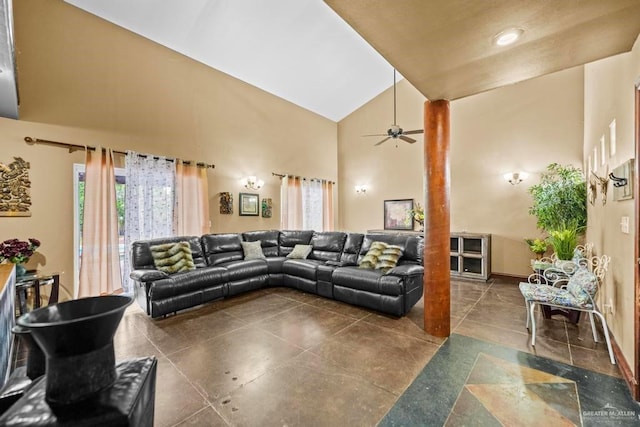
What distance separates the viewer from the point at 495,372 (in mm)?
2307

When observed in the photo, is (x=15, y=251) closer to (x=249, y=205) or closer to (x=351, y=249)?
(x=249, y=205)

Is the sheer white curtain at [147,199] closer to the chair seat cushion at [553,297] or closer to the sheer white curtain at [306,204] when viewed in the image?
the sheer white curtain at [306,204]

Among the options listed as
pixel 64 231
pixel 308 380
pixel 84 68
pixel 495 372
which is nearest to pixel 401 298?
pixel 495 372

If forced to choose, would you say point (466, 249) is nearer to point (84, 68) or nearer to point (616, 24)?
point (616, 24)

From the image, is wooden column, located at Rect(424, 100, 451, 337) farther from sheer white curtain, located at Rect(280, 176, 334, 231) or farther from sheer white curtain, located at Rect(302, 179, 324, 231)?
sheer white curtain, located at Rect(302, 179, 324, 231)

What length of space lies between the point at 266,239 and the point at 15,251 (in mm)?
3488

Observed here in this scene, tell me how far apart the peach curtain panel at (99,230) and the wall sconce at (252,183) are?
236cm

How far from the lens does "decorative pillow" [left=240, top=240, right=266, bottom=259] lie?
511cm

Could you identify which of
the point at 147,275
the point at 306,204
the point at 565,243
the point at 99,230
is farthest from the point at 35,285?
the point at 565,243

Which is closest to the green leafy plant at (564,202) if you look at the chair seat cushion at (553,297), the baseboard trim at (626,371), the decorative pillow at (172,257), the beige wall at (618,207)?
the beige wall at (618,207)

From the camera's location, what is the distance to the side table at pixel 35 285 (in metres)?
Result: 3.07

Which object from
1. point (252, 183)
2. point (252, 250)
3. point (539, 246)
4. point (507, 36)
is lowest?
point (252, 250)

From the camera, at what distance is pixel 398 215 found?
22.8 ft

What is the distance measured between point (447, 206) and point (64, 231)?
5.01 meters
